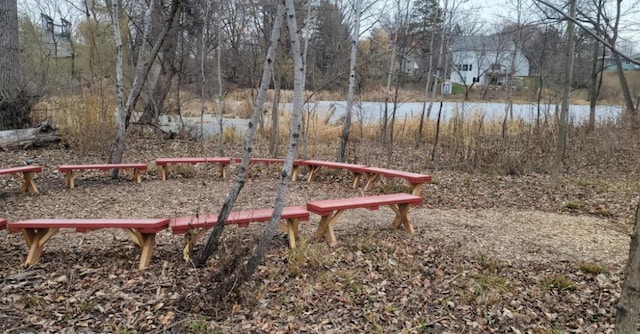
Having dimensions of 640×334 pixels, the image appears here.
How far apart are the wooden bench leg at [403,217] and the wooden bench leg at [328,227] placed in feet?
2.15

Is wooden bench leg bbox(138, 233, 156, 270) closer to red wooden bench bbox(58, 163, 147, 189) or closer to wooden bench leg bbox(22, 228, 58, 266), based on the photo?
wooden bench leg bbox(22, 228, 58, 266)

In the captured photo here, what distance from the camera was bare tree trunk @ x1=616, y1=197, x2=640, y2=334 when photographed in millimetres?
1763

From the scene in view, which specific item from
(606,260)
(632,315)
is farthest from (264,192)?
(632,315)

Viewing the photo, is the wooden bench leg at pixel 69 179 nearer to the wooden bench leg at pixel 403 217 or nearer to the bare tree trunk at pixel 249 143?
the bare tree trunk at pixel 249 143

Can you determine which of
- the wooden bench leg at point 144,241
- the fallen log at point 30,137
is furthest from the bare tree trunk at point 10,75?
the wooden bench leg at point 144,241

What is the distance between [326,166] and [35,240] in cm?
408

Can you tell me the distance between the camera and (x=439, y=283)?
3068 mm

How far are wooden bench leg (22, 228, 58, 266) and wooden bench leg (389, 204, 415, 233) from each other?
2.89m

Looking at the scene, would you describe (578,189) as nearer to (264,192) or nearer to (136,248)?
(264,192)

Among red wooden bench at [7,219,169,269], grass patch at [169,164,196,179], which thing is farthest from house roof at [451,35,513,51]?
red wooden bench at [7,219,169,269]

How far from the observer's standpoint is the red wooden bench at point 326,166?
19.8 ft

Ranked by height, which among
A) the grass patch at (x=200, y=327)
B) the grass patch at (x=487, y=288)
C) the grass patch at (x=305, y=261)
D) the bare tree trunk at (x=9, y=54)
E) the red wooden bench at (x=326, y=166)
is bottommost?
the grass patch at (x=200, y=327)

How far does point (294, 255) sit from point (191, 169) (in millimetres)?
4098

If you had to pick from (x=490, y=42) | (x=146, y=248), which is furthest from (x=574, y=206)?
(x=490, y=42)
